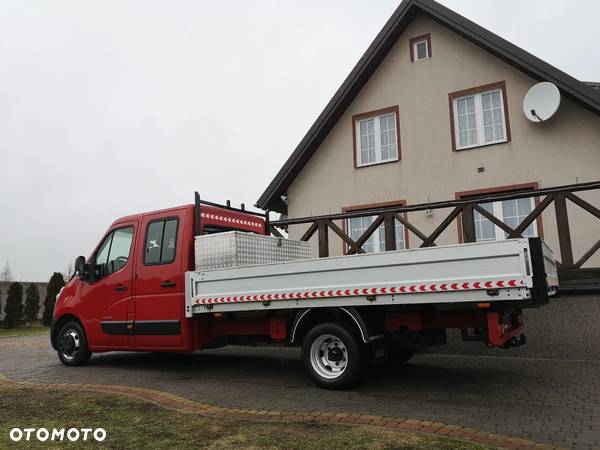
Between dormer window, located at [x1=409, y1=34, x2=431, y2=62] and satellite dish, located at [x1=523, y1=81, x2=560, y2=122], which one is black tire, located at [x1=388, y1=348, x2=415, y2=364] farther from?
dormer window, located at [x1=409, y1=34, x2=431, y2=62]

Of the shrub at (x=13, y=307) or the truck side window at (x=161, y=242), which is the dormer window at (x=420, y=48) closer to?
the truck side window at (x=161, y=242)

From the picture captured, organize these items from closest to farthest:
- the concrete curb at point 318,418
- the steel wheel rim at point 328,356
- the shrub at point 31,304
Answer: the concrete curb at point 318,418, the steel wheel rim at point 328,356, the shrub at point 31,304

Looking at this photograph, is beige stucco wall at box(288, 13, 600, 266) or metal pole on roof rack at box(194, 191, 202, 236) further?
beige stucco wall at box(288, 13, 600, 266)

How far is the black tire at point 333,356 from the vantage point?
20.7 feet

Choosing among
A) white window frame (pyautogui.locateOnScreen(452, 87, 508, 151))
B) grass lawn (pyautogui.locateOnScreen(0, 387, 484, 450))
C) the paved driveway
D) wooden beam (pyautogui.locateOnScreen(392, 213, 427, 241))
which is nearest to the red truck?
the paved driveway

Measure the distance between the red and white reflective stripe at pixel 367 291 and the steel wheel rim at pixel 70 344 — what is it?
10.1 ft

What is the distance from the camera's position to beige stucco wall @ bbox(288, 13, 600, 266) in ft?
36.5

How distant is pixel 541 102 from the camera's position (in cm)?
1113

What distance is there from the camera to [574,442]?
4.46 metres

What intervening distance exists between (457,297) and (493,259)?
58cm

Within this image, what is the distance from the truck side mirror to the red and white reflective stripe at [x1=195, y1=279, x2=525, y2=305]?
103 inches

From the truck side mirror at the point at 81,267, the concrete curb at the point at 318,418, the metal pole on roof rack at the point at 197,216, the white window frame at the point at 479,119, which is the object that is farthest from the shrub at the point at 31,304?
the white window frame at the point at 479,119

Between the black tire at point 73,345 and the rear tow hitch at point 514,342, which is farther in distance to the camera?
the black tire at point 73,345
